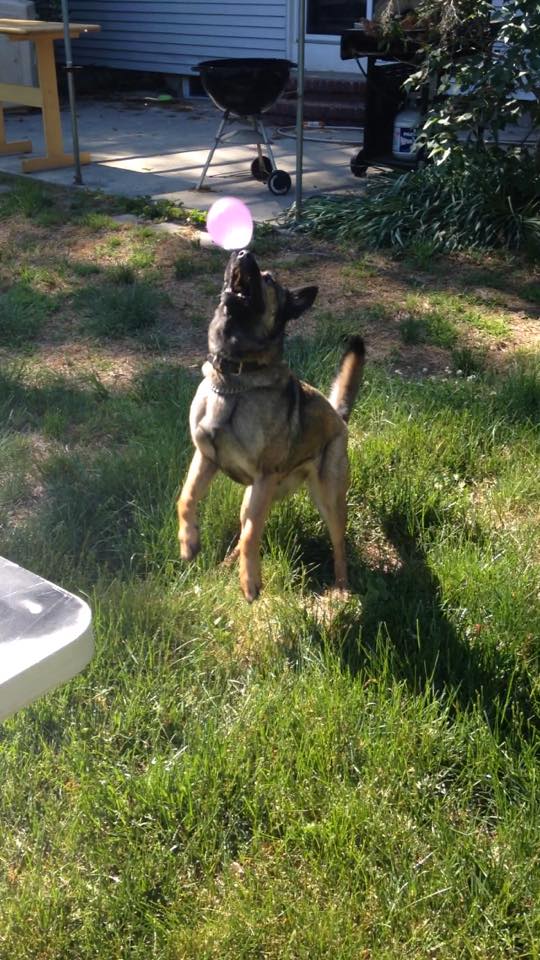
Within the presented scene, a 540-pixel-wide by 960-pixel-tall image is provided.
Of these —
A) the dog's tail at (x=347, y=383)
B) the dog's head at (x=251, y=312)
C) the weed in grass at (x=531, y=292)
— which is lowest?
the weed in grass at (x=531, y=292)

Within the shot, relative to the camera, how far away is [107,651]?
3193 mm

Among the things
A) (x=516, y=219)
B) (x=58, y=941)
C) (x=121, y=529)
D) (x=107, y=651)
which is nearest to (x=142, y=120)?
(x=516, y=219)

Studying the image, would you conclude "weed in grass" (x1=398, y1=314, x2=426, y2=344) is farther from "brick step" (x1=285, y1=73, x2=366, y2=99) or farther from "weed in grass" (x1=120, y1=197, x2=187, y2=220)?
"brick step" (x1=285, y1=73, x2=366, y2=99)

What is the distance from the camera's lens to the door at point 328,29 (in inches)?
544

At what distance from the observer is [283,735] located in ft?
9.32

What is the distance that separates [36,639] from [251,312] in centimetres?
183

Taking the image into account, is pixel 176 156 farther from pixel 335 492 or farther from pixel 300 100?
pixel 335 492

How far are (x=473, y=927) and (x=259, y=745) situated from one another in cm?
78

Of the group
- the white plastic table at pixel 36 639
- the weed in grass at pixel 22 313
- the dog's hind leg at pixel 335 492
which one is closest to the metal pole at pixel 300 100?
the weed in grass at pixel 22 313

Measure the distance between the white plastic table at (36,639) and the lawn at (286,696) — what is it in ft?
3.44

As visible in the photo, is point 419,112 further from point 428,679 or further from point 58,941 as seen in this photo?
point 58,941

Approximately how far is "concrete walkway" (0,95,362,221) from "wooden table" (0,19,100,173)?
0.23m

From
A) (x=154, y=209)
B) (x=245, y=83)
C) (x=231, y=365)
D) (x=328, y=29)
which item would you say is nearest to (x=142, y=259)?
(x=154, y=209)

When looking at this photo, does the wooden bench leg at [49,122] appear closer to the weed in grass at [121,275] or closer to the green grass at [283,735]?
the weed in grass at [121,275]
